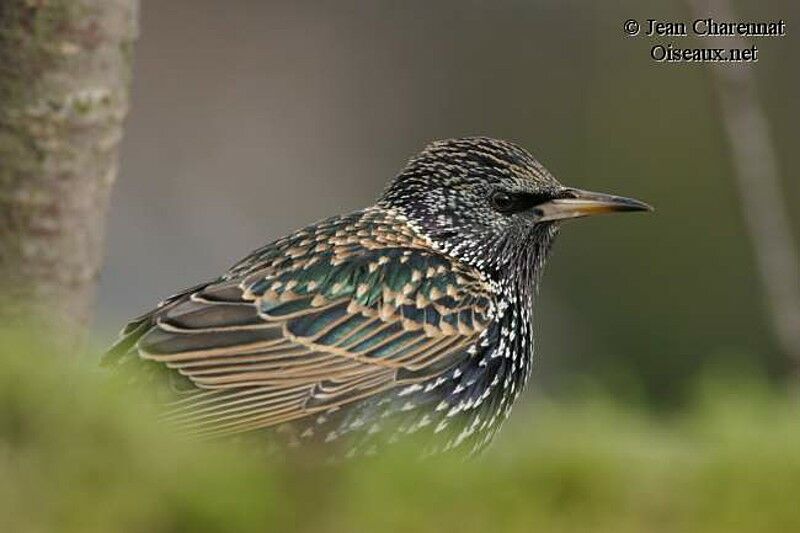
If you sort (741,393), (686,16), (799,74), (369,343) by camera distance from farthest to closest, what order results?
(799,74), (686,16), (369,343), (741,393)

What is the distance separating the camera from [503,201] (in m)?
5.61

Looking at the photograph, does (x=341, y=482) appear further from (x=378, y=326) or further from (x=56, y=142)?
(x=378, y=326)

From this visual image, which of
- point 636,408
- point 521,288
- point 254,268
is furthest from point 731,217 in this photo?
point 636,408

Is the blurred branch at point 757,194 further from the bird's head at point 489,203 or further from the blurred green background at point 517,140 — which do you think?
the bird's head at point 489,203

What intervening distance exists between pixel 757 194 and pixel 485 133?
22.9 feet

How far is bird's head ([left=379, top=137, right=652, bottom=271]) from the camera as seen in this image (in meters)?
Result: 5.50

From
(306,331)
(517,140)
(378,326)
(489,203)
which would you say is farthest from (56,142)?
(517,140)

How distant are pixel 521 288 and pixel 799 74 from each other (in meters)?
6.98

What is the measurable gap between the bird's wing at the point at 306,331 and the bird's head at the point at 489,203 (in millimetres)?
354

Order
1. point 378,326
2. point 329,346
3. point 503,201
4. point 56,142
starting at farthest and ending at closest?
point 503,201 → point 378,326 → point 329,346 → point 56,142

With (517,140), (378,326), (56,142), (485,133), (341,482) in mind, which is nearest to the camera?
(341,482)

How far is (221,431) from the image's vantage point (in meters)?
4.44

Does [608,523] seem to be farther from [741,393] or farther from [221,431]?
[221,431]

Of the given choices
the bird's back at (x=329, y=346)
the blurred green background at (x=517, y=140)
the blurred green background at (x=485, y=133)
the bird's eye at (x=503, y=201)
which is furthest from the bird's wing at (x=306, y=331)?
the blurred green background at (x=485, y=133)
